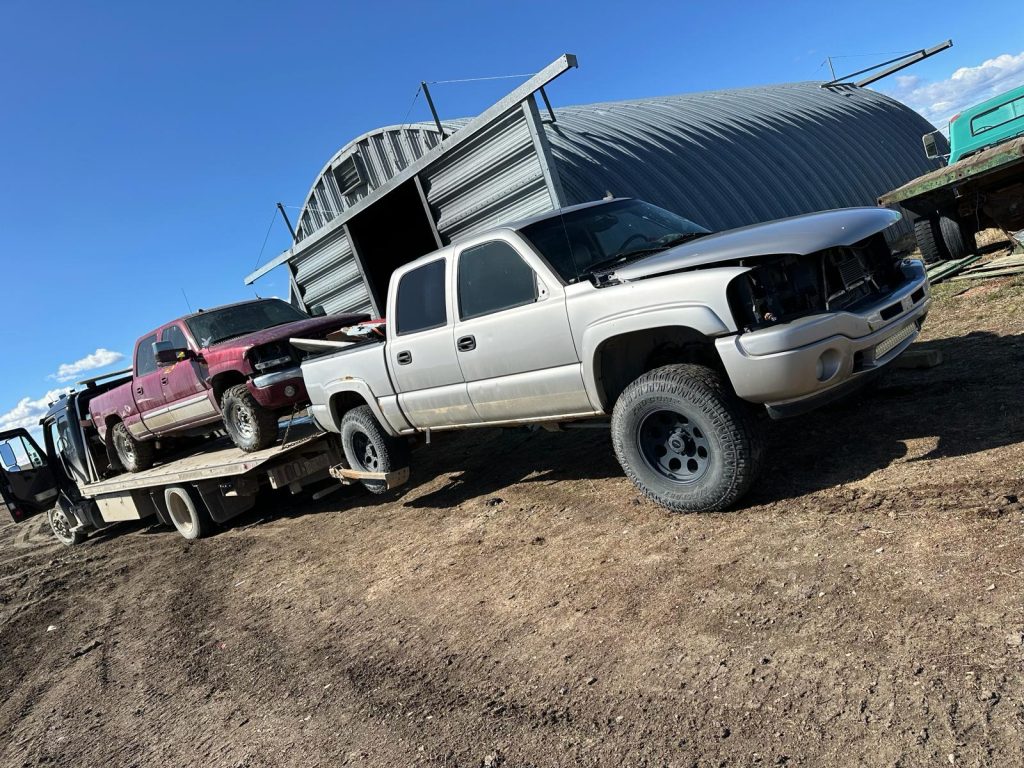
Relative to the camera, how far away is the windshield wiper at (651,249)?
16.1 feet

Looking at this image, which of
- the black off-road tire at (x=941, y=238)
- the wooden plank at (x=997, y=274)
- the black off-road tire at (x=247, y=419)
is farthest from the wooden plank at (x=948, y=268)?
the black off-road tire at (x=247, y=419)

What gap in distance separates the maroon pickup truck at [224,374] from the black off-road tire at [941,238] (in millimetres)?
7909

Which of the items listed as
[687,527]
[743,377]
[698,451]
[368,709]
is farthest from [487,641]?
[743,377]

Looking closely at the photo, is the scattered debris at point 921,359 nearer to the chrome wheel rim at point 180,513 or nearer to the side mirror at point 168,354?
the side mirror at point 168,354

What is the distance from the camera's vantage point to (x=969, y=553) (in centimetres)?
318

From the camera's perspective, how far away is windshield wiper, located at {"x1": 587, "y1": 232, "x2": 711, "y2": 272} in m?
4.92

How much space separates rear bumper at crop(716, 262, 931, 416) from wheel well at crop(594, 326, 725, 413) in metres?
0.56

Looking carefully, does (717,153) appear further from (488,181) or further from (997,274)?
(997,274)

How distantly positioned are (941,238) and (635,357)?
25.0 ft

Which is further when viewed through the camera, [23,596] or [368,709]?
[23,596]

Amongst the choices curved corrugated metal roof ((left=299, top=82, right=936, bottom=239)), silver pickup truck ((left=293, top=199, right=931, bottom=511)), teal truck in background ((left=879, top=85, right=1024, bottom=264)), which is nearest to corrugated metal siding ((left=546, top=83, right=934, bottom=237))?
curved corrugated metal roof ((left=299, top=82, right=936, bottom=239))

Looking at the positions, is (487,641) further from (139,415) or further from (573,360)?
(139,415)

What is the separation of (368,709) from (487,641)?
693 mm

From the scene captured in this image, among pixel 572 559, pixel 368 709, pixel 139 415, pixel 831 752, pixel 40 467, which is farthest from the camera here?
pixel 40 467
